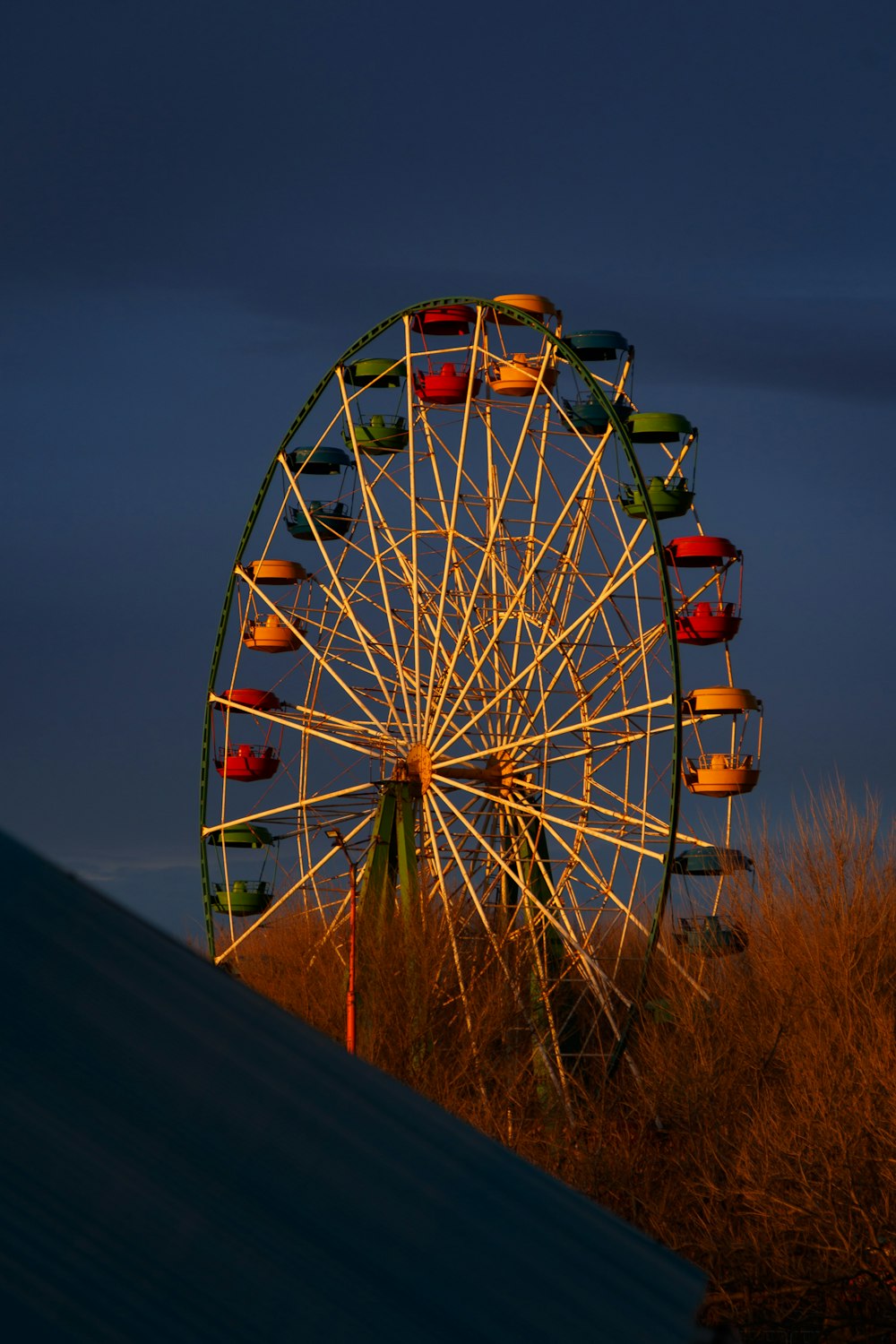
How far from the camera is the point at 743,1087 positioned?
89.8ft

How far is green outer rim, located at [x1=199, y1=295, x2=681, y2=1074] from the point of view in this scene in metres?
25.4

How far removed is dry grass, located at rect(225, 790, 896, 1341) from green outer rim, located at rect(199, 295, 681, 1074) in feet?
4.76

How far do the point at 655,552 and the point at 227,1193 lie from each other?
23.1m

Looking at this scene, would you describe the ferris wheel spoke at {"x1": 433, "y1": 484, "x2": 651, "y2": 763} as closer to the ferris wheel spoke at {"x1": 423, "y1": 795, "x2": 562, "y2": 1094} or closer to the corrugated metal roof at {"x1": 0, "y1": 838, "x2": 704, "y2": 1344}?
the ferris wheel spoke at {"x1": 423, "y1": 795, "x2": 562, "y2": 1094}

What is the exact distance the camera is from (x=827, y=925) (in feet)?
96.2

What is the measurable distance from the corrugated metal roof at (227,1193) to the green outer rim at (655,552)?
2082 cm

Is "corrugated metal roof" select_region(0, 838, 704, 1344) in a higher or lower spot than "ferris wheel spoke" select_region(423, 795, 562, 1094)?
higher

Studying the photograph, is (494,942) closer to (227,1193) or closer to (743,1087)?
(743,1087)

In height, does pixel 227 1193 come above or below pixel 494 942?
above

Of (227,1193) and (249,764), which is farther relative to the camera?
(249,764)

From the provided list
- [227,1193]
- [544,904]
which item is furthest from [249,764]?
[227,1193]

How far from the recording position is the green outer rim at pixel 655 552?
25391 millimetres

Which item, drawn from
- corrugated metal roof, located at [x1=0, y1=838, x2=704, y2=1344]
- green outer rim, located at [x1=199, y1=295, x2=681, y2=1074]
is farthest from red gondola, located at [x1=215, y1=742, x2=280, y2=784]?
corrugated metal roof, located at [x1=0, y1=838, x2=704, y2=1344]

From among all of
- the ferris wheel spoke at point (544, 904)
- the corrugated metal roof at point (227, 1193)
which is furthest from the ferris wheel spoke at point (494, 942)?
the corrugated metal roof at point (227, 1193)
